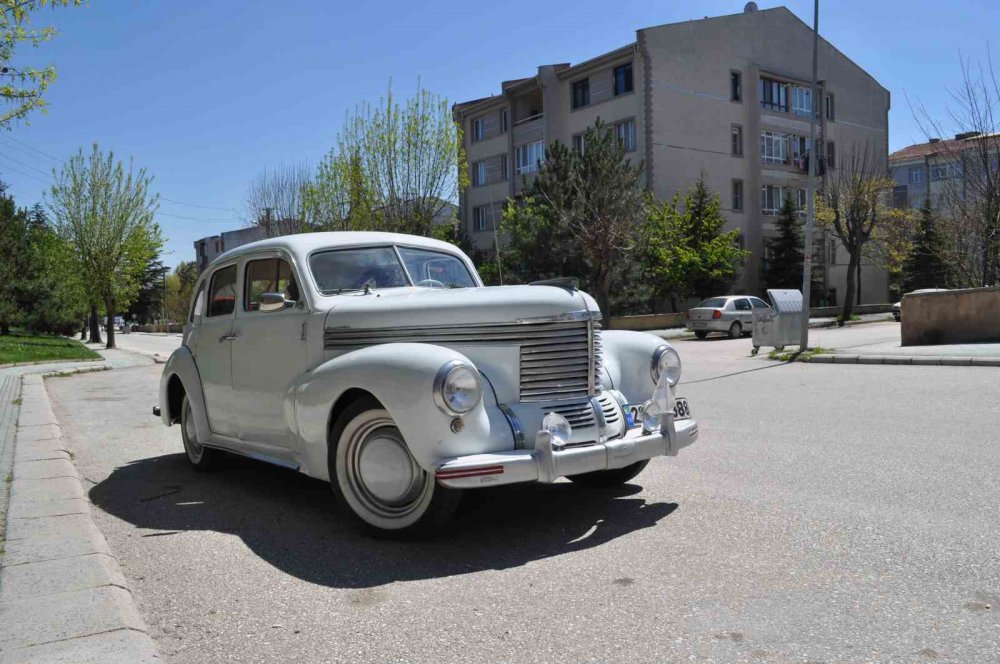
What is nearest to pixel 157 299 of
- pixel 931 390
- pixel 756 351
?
pixel 756 351

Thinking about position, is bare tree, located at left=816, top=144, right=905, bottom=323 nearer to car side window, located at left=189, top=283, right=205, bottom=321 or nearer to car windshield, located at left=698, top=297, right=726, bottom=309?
car windshield, located at left=698, top=297, right=726, bottom=309

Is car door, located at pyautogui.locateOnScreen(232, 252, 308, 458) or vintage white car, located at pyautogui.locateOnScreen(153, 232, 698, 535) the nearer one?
vintage white car, located at pyautogui.locateOnScreen(153, 232, 698, 535)

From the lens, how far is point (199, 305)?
717 cm

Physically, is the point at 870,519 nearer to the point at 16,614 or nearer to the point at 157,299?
the point at 16,614

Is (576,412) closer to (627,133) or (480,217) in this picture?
(627,133)

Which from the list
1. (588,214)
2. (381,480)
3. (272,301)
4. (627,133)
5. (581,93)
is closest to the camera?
(381,480)

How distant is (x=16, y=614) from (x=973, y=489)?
5651 millimetres

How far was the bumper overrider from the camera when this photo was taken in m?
4.17

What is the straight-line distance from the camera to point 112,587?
12.2 feet

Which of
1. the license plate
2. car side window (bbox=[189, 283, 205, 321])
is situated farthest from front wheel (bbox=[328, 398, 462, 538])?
car side window (bbox=[189, 283, 205, 321])

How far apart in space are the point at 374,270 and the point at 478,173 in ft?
153

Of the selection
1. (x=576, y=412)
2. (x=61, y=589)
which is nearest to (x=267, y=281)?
(x=576, y=412)

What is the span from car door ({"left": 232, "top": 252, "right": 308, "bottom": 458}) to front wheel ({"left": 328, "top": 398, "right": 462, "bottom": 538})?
736 millimetres

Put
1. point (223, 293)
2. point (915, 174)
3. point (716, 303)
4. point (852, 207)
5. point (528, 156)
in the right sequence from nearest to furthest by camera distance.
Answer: point (223, 293) → point (716, 303) → point (852, 207) → point (528, 156) → point (915, 174)
